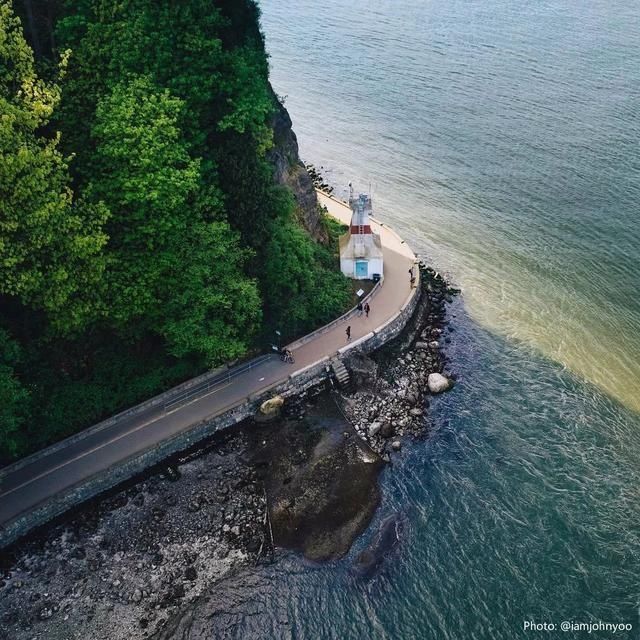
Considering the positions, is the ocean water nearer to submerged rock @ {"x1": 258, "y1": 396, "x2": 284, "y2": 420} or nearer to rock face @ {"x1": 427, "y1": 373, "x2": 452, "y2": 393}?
rock face @ {"x1": 427, "y1": 373, "x2": 452, "y2": 393}

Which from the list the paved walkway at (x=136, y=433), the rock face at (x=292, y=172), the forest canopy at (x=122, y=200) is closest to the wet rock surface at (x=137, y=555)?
the paved walkway at (x=136, y=433)

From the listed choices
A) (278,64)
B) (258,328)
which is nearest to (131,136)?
(258,328)

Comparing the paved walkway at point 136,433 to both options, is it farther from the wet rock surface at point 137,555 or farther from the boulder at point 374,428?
the boulder at point 374,428

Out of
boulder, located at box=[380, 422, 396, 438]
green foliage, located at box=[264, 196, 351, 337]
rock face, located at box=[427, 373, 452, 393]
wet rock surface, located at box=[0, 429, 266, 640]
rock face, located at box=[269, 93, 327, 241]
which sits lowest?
wet rock surface, located at box=[0, 429, 266, 640]

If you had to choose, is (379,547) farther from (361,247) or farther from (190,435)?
(361,247)

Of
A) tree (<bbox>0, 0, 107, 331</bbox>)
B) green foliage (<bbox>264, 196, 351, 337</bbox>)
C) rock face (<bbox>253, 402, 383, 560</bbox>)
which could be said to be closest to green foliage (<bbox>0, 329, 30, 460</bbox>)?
tree (<bbox>0, 0, 107, 331</bbox>)

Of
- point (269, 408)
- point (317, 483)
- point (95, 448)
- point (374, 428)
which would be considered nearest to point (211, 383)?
point (269, 408)
